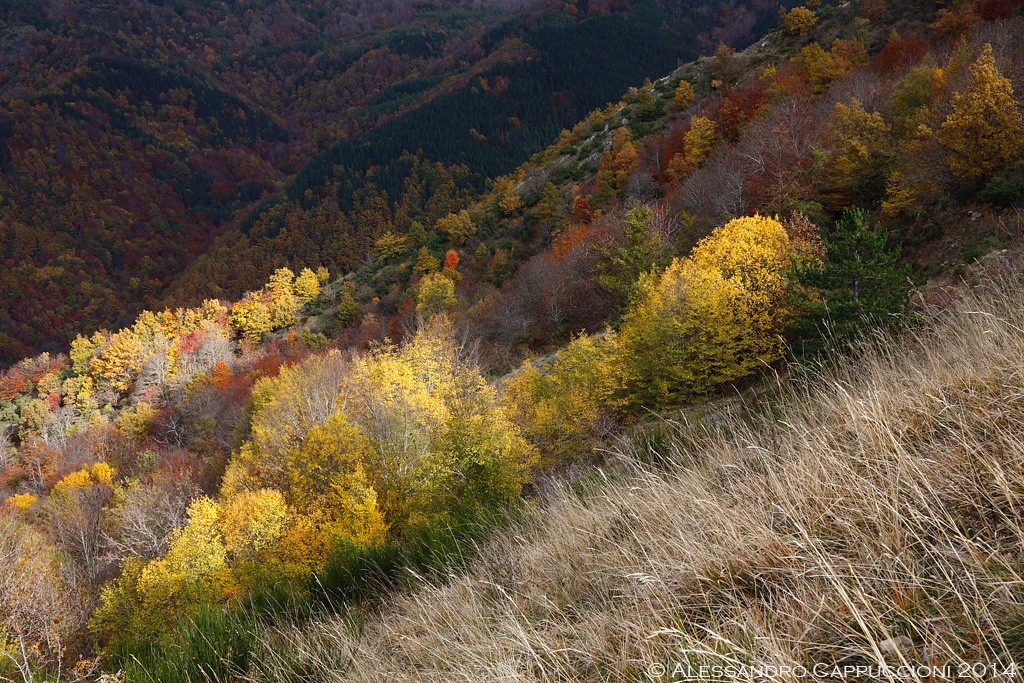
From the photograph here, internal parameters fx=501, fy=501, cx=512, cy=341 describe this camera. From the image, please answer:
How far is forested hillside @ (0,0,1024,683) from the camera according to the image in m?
2.13

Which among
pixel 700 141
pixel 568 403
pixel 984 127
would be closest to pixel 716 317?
pixel 568 403

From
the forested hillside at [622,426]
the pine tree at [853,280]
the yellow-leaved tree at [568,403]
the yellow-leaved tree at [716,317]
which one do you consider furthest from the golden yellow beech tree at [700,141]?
the pine tree at [853,280]

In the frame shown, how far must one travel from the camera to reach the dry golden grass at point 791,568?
64.3 inches

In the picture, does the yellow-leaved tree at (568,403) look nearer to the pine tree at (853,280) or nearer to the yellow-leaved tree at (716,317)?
the yellow-leaved tree at (716,317)

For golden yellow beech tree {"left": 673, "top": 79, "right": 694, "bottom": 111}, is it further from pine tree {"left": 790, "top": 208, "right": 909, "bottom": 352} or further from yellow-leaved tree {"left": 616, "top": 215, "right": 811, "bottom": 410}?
pine tree {"left": 790, "top": 208, "right": 909, "bottom": 352}

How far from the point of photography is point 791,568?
1949 millimetres

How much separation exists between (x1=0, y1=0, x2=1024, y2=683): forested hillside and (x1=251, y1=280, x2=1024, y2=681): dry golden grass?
0.02 meters

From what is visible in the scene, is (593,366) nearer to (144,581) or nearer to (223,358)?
(144,581)

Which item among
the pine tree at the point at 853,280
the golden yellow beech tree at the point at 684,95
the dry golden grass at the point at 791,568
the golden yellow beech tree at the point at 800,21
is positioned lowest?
the pine tree at the point at 853,280

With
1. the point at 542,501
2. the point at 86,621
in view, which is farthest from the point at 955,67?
the point at 86,621

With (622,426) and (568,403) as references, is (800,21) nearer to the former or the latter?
(568,403)

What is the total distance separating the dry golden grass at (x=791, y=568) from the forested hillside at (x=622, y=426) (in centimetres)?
2

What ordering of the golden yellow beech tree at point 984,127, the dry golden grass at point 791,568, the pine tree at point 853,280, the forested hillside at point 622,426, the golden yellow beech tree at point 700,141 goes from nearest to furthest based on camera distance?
the dry golden grass at point 791,568 < the forested hillside at point 622,426 < the pine tree at point 853,280 < the golden yellow beech tree at point 984,127 < the golden yellow beech tree at point 700,141

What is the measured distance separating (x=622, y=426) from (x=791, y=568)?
2121cm
